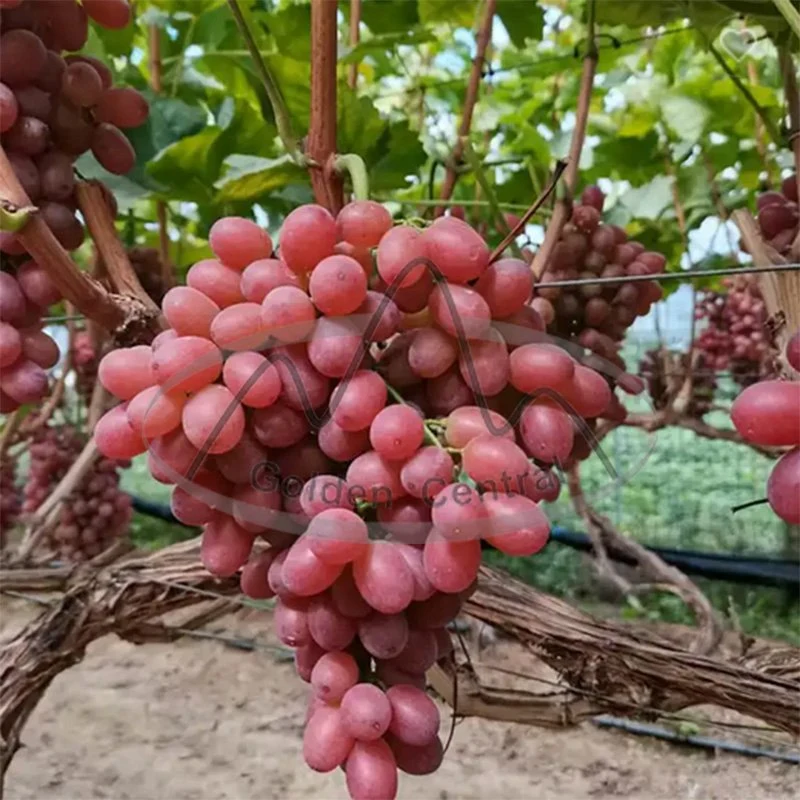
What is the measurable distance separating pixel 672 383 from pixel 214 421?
3.97 feet

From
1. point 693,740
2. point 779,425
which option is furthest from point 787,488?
point 693,740

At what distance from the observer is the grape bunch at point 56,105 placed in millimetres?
530

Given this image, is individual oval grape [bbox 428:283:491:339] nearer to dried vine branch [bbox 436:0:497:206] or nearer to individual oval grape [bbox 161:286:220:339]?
individual oval grape [bbox 161:286:220:339]

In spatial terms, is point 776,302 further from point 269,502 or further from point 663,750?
point 663,750

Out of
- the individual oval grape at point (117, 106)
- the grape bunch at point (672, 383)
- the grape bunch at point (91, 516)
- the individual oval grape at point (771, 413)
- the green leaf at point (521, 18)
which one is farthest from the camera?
the grape bunch at point (672, 383)

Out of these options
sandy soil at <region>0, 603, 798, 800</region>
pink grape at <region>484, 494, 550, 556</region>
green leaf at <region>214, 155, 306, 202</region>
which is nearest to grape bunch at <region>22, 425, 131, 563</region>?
sandy soil at <region>0, 603, 798, 800</region>

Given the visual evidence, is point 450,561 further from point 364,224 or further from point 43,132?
point 43,132

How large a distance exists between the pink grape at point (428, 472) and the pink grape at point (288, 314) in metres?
0.08

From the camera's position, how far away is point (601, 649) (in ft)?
2.10

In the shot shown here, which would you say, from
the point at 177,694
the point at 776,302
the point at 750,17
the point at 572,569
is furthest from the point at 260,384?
the point at 572,569

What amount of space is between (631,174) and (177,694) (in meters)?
1.06

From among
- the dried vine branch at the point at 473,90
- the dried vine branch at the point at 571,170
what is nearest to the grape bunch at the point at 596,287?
the dried vine branch at the point at 571,170

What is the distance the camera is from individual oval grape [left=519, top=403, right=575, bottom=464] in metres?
0.37

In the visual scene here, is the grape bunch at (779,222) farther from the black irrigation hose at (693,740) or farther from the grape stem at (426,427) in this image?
the black irrigation hose at (693,740)
